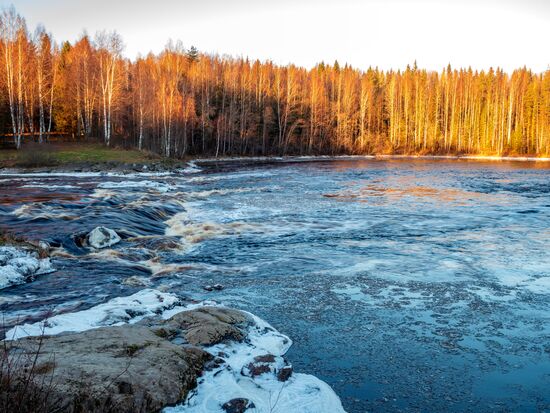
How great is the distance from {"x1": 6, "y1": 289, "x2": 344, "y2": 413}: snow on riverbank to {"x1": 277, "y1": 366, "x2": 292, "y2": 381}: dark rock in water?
0.11 feet

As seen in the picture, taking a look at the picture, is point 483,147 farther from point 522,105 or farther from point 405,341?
point 405,341

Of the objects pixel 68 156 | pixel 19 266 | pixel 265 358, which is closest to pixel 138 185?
pixel 68 156

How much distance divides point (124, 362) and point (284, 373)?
2.10 metres

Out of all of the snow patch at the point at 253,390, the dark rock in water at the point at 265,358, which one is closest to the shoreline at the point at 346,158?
the dark rock in water at the point at 265,358

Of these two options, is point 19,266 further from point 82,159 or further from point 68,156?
point 68,156

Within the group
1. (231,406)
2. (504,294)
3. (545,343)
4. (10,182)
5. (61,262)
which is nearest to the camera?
(231,406)

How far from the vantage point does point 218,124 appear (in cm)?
6250

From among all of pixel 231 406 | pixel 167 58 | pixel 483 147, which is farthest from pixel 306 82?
pixel 231 406

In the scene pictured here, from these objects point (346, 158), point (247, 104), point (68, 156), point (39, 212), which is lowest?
point (39, 212)

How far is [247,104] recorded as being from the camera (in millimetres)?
72438

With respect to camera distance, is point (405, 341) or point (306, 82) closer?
point (405, 341)

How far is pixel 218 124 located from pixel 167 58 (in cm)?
1384

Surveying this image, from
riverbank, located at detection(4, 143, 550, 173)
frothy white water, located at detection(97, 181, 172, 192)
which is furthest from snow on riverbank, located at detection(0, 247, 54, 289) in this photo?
riverbank, located at detection(4, 143, 550, 173)

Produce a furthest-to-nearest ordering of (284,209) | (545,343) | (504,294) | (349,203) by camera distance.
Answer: (349,203)
(284,209)
(504,294)
(545,343)
